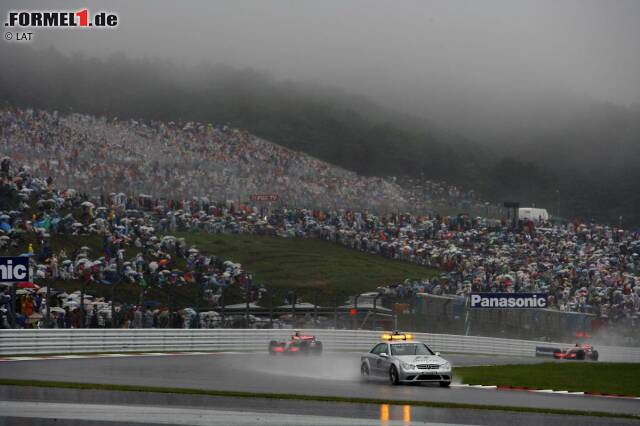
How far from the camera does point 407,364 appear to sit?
2258 cm

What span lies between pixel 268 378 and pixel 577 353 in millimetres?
21055

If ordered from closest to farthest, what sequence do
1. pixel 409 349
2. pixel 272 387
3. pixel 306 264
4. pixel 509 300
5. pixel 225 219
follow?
pixel 272 387
pixel 409 349
pixel 509 300
pixel 225 219
pixel 306 264

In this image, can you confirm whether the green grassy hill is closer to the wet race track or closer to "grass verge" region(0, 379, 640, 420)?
the wet race track

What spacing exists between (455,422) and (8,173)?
1413 inches

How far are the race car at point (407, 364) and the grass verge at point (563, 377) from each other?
1750 millimetres

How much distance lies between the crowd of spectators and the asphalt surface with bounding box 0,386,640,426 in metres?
21.9

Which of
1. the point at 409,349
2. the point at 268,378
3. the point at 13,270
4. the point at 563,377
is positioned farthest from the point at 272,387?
the point at 13,270

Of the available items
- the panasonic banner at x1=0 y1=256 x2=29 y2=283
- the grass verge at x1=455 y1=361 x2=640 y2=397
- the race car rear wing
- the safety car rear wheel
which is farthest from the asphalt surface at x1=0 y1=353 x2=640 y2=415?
A: the race car rear wing

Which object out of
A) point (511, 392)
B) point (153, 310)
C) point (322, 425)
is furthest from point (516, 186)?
point (322, 425)

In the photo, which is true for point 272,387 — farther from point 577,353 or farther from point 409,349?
point 577,353

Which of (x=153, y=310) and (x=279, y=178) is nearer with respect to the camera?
(x=153, y=310)

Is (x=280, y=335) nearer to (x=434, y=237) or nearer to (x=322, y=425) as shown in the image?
(x=322, y=425)

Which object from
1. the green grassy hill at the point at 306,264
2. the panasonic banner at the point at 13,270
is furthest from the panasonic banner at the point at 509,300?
the panasonic banner at the point at 13,270

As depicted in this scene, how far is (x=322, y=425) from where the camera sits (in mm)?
14398
